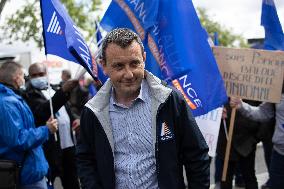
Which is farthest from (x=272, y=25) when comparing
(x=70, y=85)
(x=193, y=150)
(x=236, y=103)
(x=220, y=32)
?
(x=220, y=32)

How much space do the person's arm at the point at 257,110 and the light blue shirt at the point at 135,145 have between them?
2.62 m

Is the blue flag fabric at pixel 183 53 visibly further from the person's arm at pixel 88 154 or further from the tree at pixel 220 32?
the tree at pixel 220 32

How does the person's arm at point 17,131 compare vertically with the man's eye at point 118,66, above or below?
below

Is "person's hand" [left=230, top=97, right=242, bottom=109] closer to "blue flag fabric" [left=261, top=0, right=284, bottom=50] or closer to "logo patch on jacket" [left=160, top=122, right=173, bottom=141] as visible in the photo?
"blue flag fabric" [left=261, top=0, right=284, bottom=50]

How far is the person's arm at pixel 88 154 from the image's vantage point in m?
2.59

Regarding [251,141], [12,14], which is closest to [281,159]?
[251,141]

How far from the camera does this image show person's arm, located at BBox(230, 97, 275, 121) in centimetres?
488

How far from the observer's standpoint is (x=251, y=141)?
569cm

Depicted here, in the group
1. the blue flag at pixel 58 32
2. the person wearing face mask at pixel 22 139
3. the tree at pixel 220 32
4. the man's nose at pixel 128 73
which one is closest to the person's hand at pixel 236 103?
the blue flag at pixel 58 32

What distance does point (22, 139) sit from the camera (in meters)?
3.91

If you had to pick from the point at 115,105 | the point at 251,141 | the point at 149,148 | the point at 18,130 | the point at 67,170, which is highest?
the point at 115,105

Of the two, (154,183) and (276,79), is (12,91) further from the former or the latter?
(276,79)

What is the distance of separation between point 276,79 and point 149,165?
9.04 feet

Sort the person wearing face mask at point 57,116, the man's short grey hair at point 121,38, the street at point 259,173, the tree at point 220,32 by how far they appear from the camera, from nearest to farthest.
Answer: the man's short grey hair at point 121,38 → the person wearing face mask at point 57,116 → the street at point 259,173 → the tree at point 220,32
